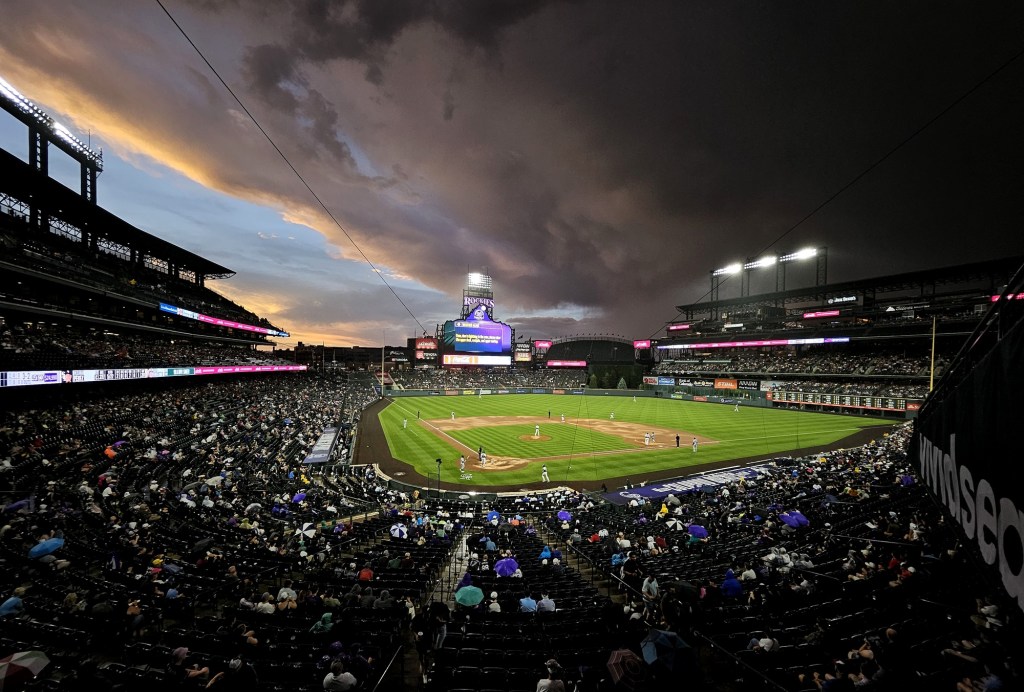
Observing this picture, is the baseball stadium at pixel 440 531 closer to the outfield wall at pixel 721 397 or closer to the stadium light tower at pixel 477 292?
the outfield wall at pixel 721 397

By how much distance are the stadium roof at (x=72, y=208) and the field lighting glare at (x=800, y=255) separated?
118 metres

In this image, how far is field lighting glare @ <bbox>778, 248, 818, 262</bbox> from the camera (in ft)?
303

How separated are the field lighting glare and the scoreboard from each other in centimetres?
4297

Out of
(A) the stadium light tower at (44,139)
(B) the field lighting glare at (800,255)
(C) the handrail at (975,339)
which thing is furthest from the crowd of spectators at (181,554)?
(B) the field lighting glare at (800,255)

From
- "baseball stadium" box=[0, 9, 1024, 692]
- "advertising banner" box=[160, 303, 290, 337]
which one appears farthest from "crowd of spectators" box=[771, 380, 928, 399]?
"advertising banner" box=[160, 303, 290, 337]

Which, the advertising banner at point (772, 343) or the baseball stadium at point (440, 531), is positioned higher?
the advertising banner at point (772, 343)

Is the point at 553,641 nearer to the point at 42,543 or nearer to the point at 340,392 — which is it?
the point at 42,543

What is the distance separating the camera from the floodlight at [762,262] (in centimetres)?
9607

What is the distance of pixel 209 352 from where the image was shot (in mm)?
50219

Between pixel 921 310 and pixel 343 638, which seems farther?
pixel 921 310

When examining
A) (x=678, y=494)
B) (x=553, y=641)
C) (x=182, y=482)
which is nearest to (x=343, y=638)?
(x=553, y=641)

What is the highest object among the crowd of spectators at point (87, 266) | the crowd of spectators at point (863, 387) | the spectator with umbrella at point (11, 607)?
the crowd of spectators at point (87, 266)

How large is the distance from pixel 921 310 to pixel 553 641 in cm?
9989

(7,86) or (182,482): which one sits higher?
(7,86)
